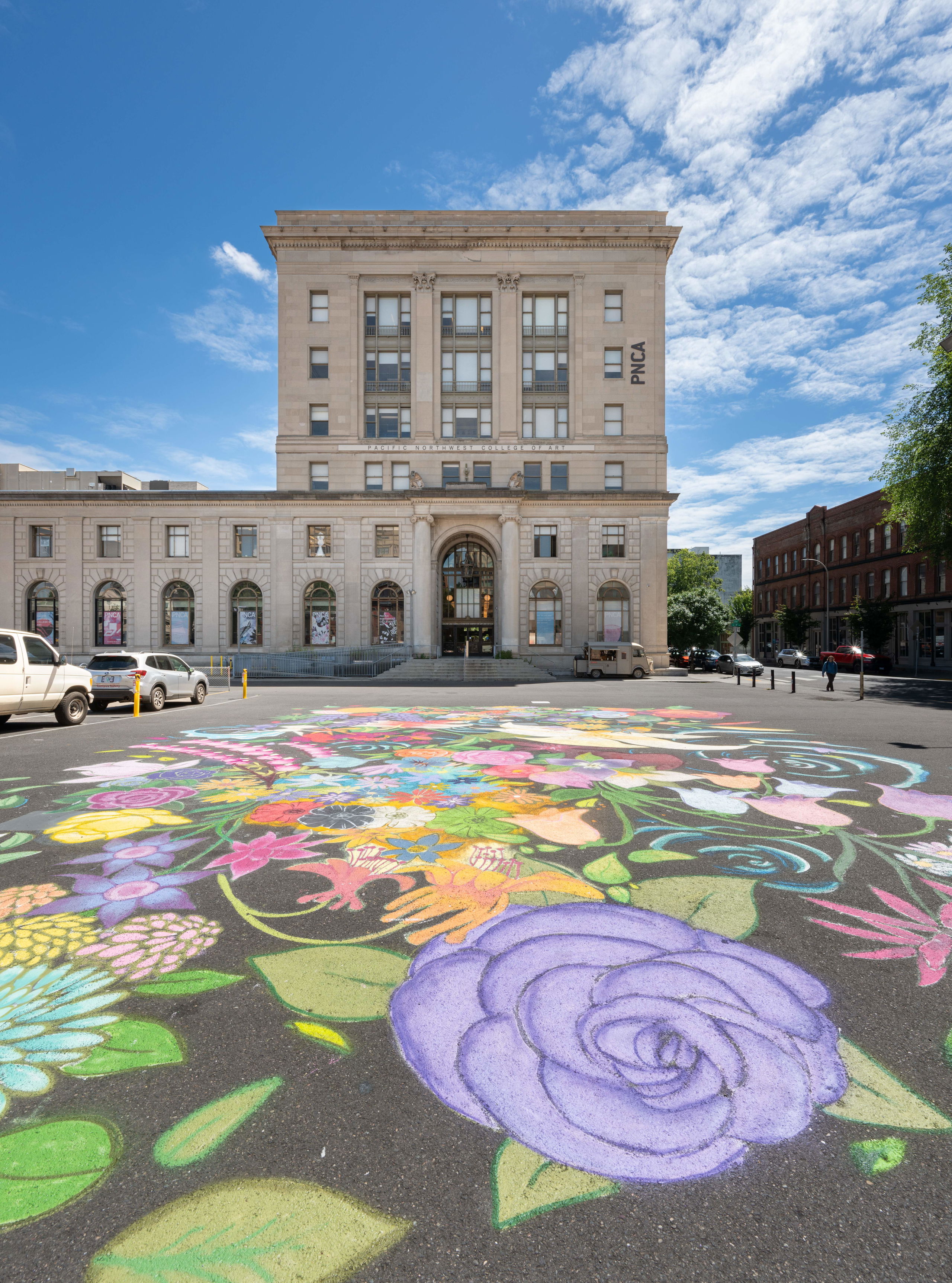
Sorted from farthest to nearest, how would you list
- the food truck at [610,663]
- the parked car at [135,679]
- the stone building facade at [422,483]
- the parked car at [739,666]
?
the stone building facade at [422,483] < the parked car at [739,666] < the food truck at [610,663] < the parked car at [135,679]

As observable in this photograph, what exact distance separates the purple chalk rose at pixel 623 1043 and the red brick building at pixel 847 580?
51.6 m

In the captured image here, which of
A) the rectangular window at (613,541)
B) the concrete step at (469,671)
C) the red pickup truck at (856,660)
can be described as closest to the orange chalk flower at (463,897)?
the concrete step at (469,671)

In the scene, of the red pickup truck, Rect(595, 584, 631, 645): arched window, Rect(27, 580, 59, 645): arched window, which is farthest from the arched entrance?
Rect(27, 580, 59, 645): arched window

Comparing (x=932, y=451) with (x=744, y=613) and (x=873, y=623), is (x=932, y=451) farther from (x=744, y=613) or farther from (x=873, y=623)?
(x=744, y=613)

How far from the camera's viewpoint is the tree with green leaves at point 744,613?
87.8m

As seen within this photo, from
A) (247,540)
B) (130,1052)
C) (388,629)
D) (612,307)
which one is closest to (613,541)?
(388,629)

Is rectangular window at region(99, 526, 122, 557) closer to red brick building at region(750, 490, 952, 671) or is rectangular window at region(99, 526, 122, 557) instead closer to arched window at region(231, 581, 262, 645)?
arched window at region(231, 581, 262, 645)

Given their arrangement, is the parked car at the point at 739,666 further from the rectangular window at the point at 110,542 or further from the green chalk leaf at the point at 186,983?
the rectangular window at the point at 110,542

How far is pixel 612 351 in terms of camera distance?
138 ft

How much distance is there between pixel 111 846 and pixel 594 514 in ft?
128

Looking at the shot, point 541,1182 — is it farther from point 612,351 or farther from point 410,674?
point 612,351

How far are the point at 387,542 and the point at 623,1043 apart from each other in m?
39.8

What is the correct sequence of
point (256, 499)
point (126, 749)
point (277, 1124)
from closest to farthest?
1. point (277, 1124)
2. point (126, 749)
3. point (256, 499)

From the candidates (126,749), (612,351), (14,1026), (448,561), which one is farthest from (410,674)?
(14,1026)
